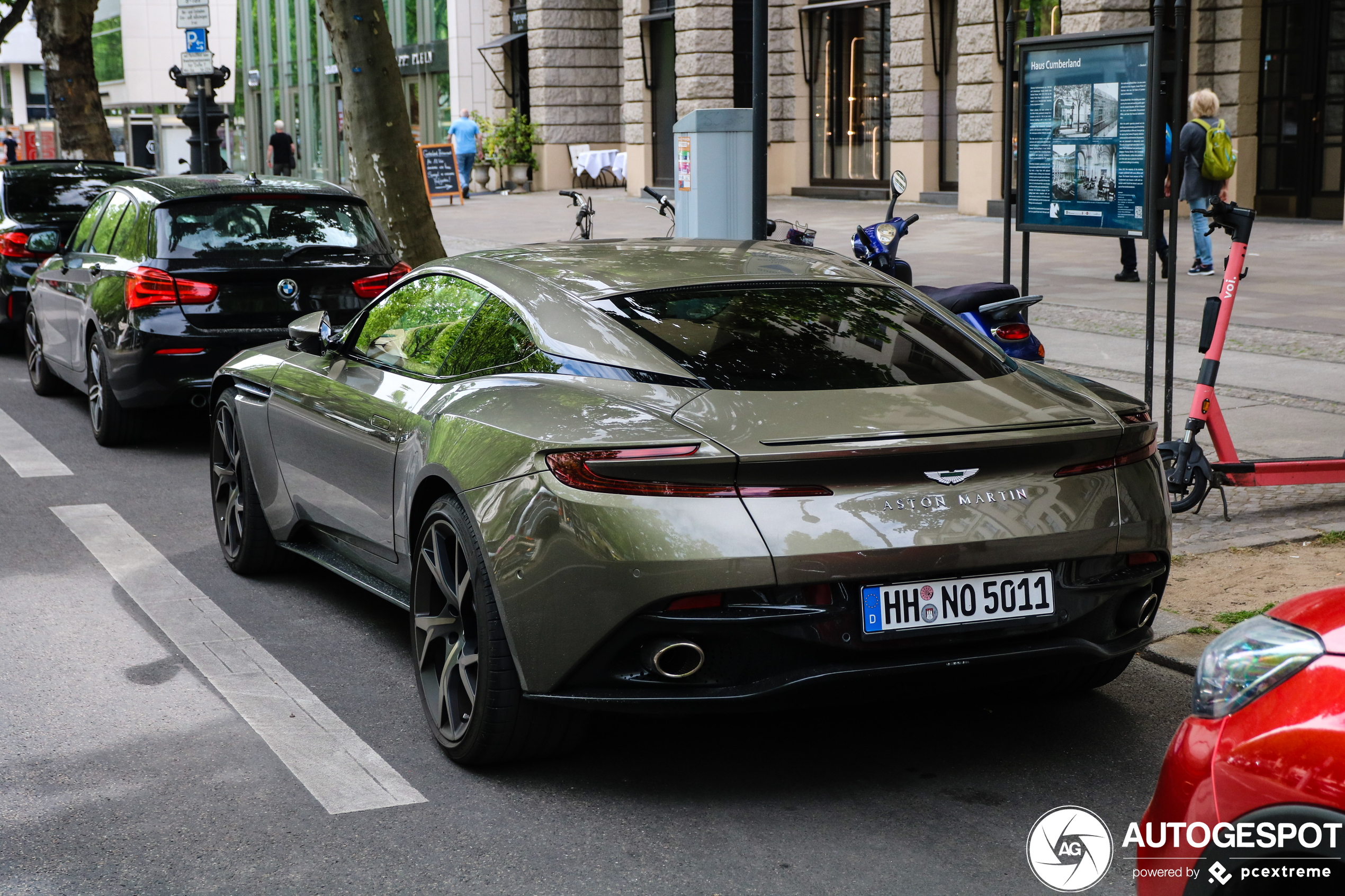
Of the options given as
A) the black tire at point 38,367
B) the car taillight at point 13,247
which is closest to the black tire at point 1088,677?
the black tire at point 38,367

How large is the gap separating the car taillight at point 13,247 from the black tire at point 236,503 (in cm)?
737

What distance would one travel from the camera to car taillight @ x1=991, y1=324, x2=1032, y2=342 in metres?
6.96

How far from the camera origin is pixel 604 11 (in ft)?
114

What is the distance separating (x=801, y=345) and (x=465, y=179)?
97.6 ft

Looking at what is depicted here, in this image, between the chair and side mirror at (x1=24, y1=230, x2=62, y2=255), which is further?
the chair

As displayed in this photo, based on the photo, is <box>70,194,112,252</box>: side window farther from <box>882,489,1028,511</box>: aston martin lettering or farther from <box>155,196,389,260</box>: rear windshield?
<box>882,489,1028,511</box>: aston martin lettering

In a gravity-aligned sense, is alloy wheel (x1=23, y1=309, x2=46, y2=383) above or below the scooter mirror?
below

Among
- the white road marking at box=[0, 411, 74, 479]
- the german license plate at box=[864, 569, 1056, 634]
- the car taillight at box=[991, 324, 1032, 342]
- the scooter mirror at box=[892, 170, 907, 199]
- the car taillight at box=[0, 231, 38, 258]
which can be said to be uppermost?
the scooter mirror at box=[892, 170, 907, 199]

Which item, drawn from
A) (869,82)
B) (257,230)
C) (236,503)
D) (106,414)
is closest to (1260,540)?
(236,503)

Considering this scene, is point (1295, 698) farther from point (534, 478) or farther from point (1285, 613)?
point (534, 478)

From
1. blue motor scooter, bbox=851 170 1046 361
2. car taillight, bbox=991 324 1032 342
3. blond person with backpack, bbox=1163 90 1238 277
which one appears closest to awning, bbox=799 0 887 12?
blond person with backpack, bbox=1163 90 1238 277

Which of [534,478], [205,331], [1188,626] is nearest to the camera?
[534,478]

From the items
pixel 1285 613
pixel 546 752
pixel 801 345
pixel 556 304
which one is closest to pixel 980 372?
pixel 801 345

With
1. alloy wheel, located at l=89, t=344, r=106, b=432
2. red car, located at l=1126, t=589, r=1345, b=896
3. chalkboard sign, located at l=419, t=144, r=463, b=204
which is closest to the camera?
red car, located at l=1126, t=589, r=1345, b=896
